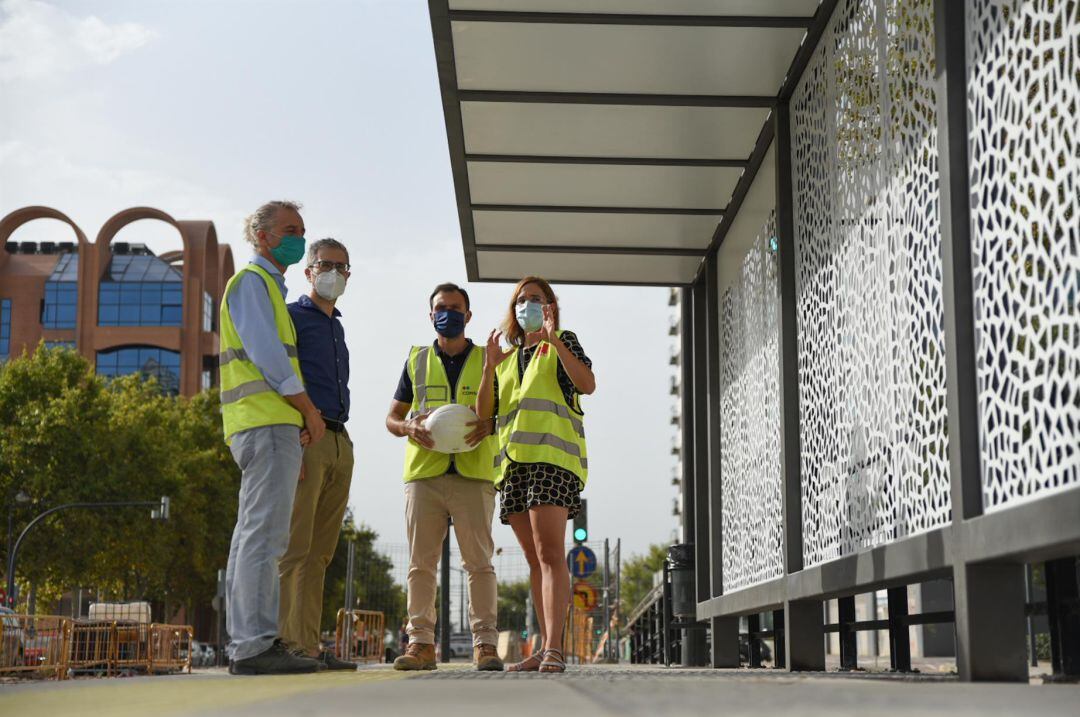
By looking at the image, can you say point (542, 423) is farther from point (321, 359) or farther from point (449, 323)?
point (321, 359)

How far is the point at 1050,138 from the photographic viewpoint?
15.2 feet

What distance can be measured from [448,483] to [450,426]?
536mm

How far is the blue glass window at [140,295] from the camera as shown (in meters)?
77.6

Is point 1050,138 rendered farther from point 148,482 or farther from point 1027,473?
point 148,482

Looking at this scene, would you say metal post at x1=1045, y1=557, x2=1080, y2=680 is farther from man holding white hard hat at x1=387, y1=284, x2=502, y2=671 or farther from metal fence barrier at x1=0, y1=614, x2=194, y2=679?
metal fence barrier at x1=0, y1=614, x2=194, y2=679

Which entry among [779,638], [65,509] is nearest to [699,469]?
[779,638]

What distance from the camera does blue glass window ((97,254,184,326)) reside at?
254ft

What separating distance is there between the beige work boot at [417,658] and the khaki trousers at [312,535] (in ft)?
1.57

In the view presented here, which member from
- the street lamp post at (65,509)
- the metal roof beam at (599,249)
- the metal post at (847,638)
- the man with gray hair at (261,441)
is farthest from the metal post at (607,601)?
the man with gray hair at (261,441)

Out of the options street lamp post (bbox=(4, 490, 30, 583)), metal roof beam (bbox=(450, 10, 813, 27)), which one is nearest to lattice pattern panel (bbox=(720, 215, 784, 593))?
metal roof beam (bbox=(450, 10, 813, 27))

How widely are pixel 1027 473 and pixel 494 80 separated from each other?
5775 mm

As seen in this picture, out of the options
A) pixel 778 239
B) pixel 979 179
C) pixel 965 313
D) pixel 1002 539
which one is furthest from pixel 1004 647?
pixel 778 239

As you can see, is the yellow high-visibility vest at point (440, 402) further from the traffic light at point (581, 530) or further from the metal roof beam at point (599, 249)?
the traffic light at point (581, 530)

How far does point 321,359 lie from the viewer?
746 cm
